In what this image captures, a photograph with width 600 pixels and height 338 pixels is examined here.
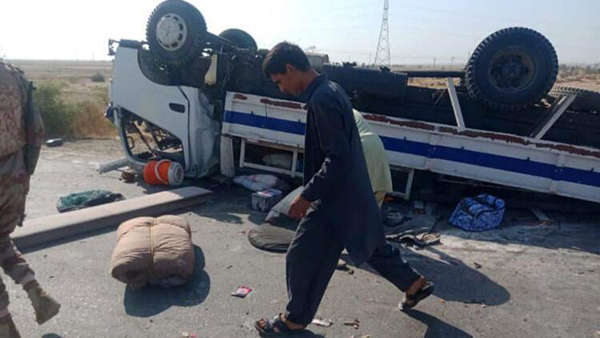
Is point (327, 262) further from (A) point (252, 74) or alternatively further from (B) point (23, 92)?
(A) point (252, 74)

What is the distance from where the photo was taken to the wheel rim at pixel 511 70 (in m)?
5.23

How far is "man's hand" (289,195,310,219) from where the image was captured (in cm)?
254

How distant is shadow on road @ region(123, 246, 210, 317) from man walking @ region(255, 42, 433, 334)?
0.70m

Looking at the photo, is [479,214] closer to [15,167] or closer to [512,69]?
[512,69]

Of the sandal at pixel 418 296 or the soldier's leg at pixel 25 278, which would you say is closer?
the soldier's leg at pixel 25 278

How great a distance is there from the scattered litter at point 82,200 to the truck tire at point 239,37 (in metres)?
3.13

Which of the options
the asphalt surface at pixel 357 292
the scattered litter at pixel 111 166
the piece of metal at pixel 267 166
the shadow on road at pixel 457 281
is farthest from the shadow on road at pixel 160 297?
the scattered litter at pixel 111 166

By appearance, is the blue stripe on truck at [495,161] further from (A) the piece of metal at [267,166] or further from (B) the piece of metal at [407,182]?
(A) the piece of metal at [267,166]

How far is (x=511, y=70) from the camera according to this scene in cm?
533

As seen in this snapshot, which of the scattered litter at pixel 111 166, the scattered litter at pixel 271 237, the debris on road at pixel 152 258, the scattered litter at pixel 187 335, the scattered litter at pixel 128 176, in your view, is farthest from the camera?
the scattered litter at pixel 111 166

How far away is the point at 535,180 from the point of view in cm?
514

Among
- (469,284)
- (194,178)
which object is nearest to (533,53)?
Result: (469,284)

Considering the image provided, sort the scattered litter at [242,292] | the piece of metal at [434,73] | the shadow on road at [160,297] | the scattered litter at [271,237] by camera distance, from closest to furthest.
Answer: the shadow on road at [160,297] < the scattered litter at [242,292] < the scattered litter at [271,237] < the piece of metal at [434,73]

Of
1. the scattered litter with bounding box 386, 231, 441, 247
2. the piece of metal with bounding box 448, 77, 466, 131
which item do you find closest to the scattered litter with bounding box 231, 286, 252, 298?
the scattered litter with bounding box 386, 231, 441, 247
